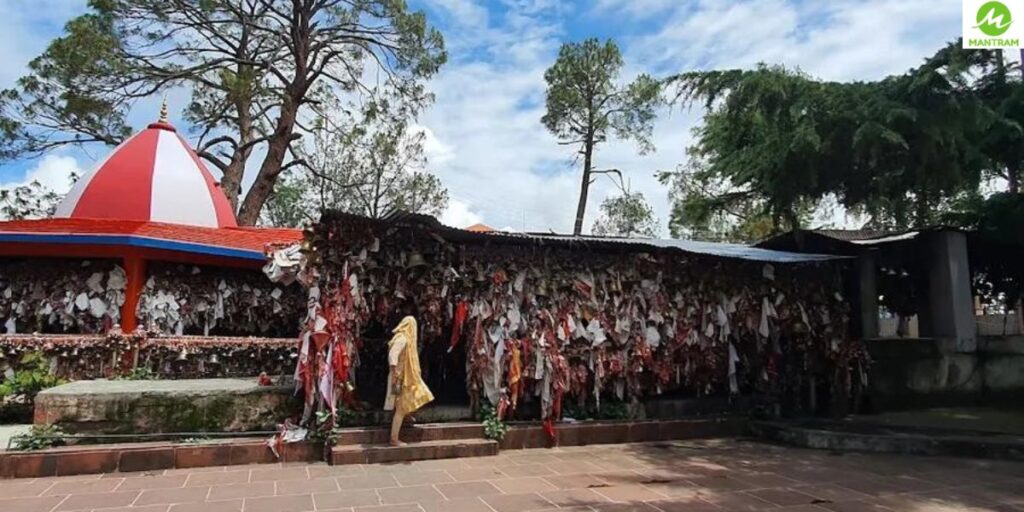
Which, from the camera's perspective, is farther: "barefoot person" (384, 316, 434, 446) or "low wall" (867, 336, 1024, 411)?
"low wall" (867, 336, 1024, 411)

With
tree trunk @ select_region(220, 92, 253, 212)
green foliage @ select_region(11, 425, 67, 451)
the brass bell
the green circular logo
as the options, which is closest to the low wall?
the green circular logo

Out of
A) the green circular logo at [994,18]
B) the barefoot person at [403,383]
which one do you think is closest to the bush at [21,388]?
the barefoot person at [403,383]

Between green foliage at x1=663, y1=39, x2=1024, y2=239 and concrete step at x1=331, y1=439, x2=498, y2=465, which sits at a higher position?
green foliage at x1=663, y1=39, x2=1024, y2=239

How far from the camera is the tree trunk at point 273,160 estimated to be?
54.5 feet

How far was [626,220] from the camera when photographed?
80.5 ft

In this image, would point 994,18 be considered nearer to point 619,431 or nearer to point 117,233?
point 619,431

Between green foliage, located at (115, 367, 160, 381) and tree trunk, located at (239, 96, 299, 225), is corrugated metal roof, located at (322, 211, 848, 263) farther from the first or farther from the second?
tree trunk, located at (239, 96, 299, 225)

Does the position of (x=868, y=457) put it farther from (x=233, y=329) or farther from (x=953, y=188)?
(x=233, y=329)

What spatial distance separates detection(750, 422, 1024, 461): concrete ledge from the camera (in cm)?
638

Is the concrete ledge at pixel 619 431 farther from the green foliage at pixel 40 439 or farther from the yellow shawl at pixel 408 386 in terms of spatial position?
the green foliage at pixel 40 439

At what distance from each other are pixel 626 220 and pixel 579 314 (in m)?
17.9

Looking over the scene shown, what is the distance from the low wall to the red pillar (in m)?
10.5

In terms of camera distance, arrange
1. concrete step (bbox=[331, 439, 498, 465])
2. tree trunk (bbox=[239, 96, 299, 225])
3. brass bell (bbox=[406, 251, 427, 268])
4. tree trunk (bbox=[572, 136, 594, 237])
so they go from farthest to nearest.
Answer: tree trunk (bbox=[572, 136, 594, 237])
tree trunk (bbox=[239, 96, 299, 225])
brass bell (bbox=[406, 251, 427, 268])
concrete step (bbox=[331, 439, 498, 465])

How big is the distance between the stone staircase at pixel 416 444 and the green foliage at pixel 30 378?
12.8ft
